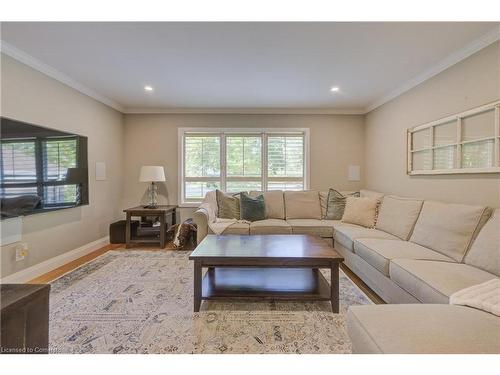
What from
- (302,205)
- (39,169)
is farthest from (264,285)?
(39,169)

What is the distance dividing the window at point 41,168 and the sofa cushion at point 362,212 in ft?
12.4

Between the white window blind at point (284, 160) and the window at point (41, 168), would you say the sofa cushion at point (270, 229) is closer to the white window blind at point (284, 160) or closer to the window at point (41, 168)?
the white window blind at point (284, 160)

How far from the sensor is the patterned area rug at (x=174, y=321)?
1.61 m

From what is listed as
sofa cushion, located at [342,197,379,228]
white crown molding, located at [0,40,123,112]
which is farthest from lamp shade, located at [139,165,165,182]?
sofa cushion, located at [342,197,379,228]

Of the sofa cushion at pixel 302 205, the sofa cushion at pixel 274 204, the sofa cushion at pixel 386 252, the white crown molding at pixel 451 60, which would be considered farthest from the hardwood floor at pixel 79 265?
the white crown molding at pixel 451 60

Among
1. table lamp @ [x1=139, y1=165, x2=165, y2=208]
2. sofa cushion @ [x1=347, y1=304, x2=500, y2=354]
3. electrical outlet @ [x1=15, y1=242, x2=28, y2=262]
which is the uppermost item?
table lamp @ [x1=139, y1=165, x2=165, y2=208]

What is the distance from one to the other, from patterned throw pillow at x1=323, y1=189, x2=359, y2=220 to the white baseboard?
3666 millimetres

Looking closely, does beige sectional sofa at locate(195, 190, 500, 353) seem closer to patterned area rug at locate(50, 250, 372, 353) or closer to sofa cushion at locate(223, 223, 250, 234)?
sofa cushion at locate(223, 223, 250, 234)

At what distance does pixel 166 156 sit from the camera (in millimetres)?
4570

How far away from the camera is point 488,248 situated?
1.76m

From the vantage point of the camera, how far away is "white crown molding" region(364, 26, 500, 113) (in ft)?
6.95
